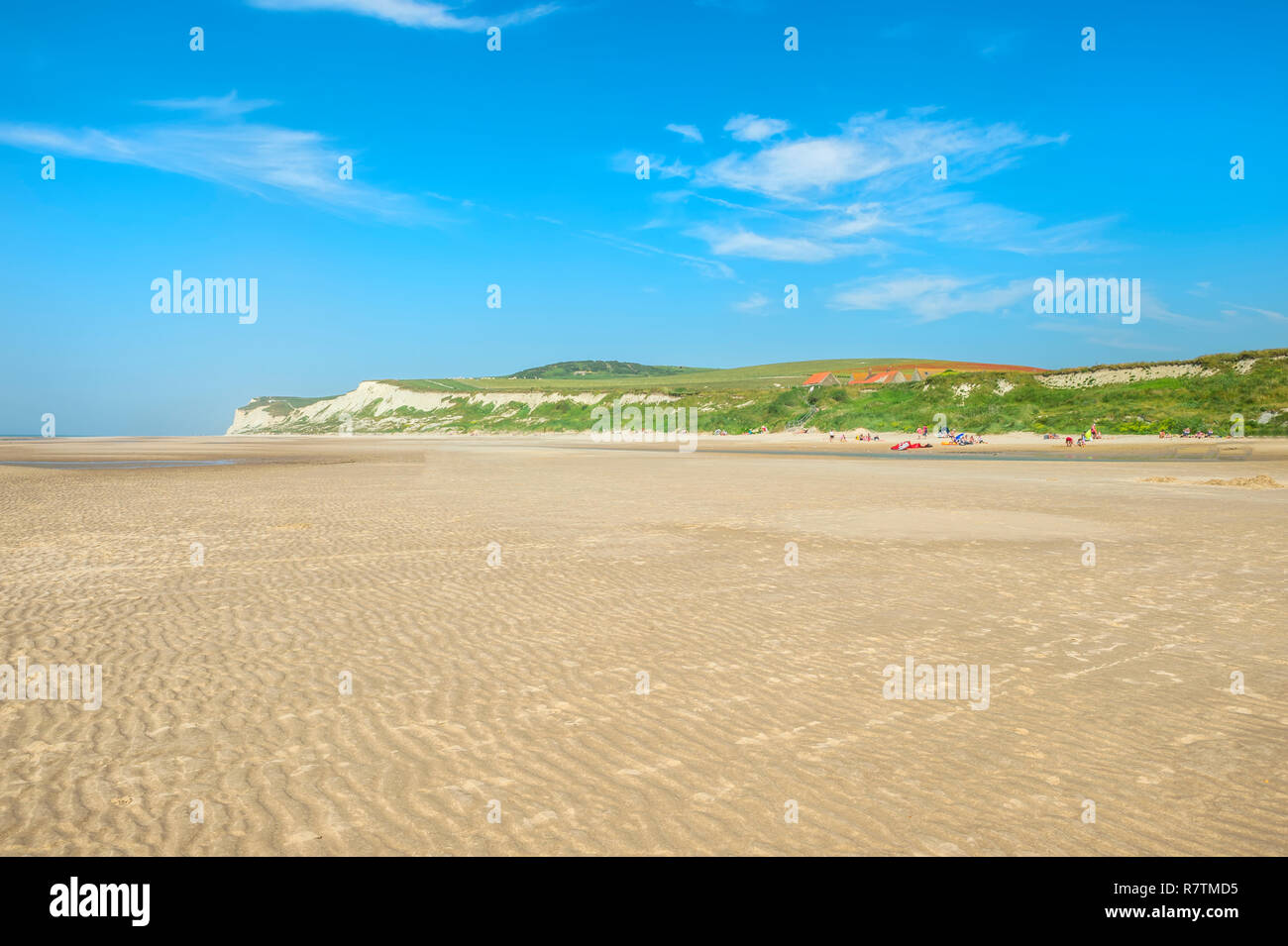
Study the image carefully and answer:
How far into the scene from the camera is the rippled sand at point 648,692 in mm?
4375

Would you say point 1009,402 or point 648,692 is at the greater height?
point 1009,402

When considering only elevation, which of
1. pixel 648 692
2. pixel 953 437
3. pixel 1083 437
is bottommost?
pixel 648 692

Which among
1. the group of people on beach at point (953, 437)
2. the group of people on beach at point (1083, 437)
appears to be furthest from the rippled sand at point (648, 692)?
the group of people on beach at point (953, 437)

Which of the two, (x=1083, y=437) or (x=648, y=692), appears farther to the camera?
(x=1083, y=437)

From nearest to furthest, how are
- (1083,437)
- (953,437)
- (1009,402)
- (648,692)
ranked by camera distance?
(648,692) → (1083,437) → (953,437) → (1009,402)

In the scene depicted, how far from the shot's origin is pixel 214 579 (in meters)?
10.9

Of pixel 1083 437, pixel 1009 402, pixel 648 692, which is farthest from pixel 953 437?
pixel 648 692

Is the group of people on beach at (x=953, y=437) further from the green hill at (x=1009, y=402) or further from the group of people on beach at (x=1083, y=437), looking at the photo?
the group of people on beach at (x=1083, y=437)

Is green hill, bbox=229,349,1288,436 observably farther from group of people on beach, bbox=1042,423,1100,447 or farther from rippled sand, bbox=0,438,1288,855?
rippled sand, bbox=0,438,1288,855

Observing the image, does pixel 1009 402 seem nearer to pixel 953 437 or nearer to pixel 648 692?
pixel 953 437

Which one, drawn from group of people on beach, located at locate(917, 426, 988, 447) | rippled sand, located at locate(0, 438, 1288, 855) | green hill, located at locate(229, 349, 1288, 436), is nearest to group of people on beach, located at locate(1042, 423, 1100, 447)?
green hill, located at locate(229, 349, 1288, 436)

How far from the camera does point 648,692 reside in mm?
6559

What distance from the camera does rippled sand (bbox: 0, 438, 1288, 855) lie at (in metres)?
4.38
